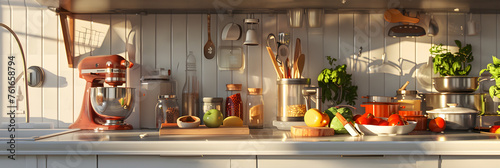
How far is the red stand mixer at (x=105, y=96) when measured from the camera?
1.68 meters

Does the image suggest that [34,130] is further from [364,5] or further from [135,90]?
[364,5]

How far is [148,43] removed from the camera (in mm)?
1936

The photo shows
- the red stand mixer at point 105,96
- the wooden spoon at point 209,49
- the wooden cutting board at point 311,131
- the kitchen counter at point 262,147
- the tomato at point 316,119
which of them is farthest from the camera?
the wooden spoon at point 209,49

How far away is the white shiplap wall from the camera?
6.32ft

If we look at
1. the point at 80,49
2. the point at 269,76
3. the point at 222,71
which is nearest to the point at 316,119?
the point at 269,76

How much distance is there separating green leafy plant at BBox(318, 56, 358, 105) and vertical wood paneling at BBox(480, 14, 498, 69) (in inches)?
22.2

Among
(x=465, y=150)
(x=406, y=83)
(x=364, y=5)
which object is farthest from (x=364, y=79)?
(x=465, y=150)

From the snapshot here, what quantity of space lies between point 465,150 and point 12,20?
6.00 feet

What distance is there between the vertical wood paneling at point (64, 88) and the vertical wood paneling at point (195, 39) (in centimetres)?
52

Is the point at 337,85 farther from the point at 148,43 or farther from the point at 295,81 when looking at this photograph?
the point at 148,43

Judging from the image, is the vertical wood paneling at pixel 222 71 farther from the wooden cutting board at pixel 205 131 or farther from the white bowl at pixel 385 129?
the white bowl at pixel 385 129

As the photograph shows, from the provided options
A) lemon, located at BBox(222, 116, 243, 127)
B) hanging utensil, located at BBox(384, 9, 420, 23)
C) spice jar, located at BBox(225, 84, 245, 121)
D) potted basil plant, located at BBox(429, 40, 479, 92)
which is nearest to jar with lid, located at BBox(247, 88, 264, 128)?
spice jar, located at BBox(225, 84, 245, 121)

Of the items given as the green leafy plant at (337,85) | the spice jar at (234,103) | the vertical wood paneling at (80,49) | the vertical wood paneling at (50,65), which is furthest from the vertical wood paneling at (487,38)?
the vertical wood paneling at (50,65)

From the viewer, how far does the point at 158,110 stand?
5.93 ft
